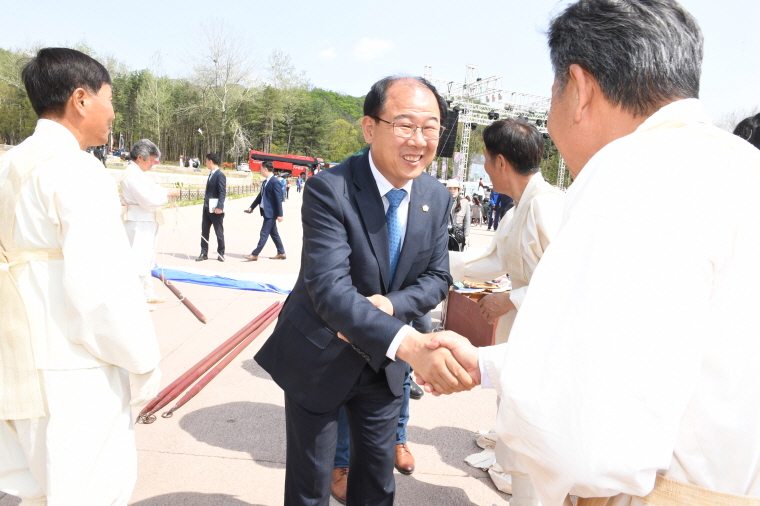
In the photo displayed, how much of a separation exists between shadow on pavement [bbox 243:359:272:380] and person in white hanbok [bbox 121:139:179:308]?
2.34 meters

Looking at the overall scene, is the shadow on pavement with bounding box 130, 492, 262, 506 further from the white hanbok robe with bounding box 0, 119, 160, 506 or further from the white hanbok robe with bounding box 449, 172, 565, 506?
the white hanbok robe with bounding box 449, 172, 565, 506

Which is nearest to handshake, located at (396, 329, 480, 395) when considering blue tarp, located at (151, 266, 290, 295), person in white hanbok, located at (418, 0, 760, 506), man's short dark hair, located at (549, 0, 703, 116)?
person in white hanbok, located at (418, 0, 760, 506)

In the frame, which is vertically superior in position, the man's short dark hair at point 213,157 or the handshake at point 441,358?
the man's short dark hair at point 213,157

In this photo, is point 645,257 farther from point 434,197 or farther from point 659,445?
point 434,197

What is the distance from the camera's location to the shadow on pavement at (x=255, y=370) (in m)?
4.39

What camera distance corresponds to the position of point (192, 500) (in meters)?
2.67

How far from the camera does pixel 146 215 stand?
21.4 feet

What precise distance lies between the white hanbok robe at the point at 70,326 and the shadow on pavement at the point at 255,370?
257cm

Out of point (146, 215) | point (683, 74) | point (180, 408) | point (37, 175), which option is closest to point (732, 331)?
point (683, 74)

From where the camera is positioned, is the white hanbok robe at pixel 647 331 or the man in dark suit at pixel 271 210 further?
the man in dark suit at pixel 271 210

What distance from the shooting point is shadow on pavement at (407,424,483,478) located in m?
3.25

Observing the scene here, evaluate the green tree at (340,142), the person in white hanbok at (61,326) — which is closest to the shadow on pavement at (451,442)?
the person in white hanbok at (61,326)

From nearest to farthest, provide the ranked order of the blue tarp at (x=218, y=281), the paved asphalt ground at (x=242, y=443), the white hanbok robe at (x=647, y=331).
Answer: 1. the white hanbok robe at (x=647, y=331)
2. the paved asphalt ground at (x=242, y=443)
3. the blue tarp at (x=218, y=281)

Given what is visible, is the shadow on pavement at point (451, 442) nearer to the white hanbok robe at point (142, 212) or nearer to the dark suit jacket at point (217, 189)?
the white hanbok robe at point (142, 212)
